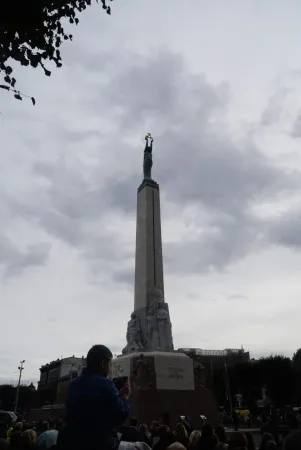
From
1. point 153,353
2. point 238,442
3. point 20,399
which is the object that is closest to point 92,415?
point 238,442

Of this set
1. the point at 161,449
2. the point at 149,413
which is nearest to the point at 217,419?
the point at 149,413

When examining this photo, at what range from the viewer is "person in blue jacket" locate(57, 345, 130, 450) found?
3.03 metres

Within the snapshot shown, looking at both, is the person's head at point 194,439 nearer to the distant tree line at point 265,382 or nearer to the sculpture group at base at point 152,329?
the sculpture group at base at point 152,329

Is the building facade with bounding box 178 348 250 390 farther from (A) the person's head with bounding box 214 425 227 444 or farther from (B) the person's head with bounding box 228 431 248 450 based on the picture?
(B) the person's head with bounding box 228 431 248 450

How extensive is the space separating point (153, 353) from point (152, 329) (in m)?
1.67

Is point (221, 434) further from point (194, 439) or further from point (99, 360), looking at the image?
point (99, 360)

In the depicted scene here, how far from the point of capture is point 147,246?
89.4 feet

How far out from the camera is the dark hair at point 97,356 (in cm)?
352

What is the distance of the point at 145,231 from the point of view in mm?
27766

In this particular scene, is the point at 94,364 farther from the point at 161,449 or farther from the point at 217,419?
the point at 217,419

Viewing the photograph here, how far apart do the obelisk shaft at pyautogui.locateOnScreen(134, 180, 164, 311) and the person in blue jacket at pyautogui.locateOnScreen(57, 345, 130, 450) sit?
22849 millimetres

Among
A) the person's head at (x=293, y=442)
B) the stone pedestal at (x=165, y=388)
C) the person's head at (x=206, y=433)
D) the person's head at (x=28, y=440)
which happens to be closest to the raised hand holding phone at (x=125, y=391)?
the person's head at (x=293, y=442)

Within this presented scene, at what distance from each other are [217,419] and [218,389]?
3833cm

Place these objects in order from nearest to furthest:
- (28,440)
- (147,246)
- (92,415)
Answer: (92,415) → (28,440) → (147,246)
